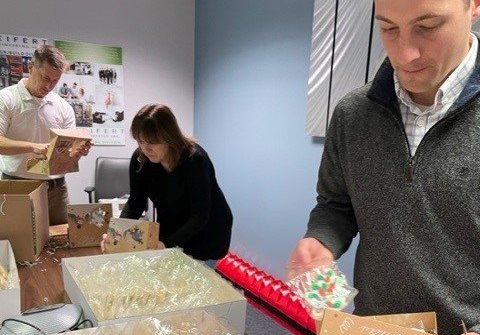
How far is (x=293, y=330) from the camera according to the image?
2.76 metres

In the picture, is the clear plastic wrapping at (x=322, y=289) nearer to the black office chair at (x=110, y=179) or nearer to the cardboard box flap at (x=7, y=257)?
the cardboard box flap at (x=7, y=257)

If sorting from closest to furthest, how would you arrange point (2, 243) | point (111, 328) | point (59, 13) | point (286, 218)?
1. point (111, 328)
2. point (2, 243)
3. point (286, 218)
4. point (59, 13)

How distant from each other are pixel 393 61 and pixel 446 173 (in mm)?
255

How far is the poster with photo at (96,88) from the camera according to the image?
12.0 feet

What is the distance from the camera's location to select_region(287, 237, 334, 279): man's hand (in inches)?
36.4

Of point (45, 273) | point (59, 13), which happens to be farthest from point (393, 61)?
point (59, 13)

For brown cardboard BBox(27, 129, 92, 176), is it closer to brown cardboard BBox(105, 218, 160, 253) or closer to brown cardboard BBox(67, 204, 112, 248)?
brown cardboard BBox(67, 204, 112, 248)

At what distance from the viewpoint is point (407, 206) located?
2.88 feet

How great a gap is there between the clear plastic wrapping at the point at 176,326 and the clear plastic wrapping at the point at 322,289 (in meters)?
0.21

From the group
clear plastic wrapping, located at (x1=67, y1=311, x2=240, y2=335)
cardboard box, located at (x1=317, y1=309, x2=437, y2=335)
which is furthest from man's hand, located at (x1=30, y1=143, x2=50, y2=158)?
cardboard box, located at (x1=317, y1=309, x2=437, y2=335)

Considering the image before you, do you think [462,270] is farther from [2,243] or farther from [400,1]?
[2,243]

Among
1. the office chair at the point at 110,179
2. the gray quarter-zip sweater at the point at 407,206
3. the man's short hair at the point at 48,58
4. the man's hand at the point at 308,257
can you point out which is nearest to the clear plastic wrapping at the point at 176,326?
the man's hand at the point at 308,257

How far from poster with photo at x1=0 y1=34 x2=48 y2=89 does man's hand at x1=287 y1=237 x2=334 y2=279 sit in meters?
3.34

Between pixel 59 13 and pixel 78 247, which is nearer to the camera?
pixel 78 247
